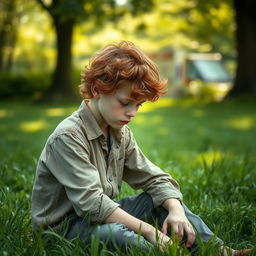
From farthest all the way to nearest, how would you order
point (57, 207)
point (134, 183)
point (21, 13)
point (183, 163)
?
point (21, 13) → point (183, 163) → point (134, 183) → point (57, 207)

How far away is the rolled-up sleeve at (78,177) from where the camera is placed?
Result: 226 centimetres

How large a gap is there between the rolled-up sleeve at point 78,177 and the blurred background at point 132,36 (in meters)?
11.5

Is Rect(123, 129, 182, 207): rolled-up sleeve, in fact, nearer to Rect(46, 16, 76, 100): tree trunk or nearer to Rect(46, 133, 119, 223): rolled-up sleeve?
Rect(46, 133, 119, 223): rolled-up sleeve

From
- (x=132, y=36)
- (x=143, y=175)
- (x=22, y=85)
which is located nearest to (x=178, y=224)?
(x=143, y=175)

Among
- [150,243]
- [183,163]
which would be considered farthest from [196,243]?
[183,163]

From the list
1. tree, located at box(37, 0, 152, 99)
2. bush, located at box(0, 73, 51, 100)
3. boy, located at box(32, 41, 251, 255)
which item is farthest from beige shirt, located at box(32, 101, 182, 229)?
bush, located at box(0, 73, 51, 100)

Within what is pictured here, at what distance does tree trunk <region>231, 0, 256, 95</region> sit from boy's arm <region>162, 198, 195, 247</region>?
15.2m

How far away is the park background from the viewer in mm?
2852

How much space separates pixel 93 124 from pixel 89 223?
48 centimetres

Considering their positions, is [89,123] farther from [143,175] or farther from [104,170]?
[143,175]

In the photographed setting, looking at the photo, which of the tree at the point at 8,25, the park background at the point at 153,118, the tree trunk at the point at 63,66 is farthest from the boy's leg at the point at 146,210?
the tree at the point at 8,25

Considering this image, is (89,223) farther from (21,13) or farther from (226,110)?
(21,13)

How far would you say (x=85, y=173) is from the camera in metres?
2.30

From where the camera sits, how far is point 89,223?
2.33 m
